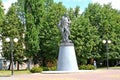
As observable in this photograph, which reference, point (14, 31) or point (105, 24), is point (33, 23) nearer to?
point (14, 31)

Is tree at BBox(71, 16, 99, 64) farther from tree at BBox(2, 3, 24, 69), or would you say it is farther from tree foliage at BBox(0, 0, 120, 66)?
tree at BBox(2, 3, 24, 69)

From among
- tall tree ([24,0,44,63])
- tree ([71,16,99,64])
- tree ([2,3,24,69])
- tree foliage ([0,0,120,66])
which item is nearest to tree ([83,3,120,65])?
tree foliage ([0,0,120,66])

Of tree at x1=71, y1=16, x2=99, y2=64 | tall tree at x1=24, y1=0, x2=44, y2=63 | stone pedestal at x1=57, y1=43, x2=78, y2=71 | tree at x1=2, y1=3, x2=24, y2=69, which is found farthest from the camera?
tree at x1=2, y1=3, x2=24, y2=69

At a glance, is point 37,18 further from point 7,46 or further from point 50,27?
point 7,46

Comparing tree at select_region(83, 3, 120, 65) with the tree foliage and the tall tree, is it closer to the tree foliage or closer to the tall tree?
the tree foliage

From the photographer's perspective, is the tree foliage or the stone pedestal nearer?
the stone pedestal

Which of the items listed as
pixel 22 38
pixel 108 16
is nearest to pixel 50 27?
pixel 22 38

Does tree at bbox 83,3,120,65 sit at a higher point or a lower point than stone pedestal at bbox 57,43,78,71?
higher

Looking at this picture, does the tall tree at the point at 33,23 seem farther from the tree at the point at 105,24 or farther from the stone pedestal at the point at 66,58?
the stone pedestal at the point at 66,58

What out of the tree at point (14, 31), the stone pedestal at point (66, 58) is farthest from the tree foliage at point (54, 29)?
the stone pedestal at point (66, 58)

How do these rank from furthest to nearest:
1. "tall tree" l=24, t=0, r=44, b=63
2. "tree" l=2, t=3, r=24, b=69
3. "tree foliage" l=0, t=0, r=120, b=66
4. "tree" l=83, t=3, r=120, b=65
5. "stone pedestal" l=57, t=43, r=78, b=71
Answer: "tree" l=2, t=3, r=24, b=69 < "tree" l=83, t=3, r=120, b=65 < "tall tree" l=24, t=0, r=44, b=63 < "tree foliage" l=0, t=0, r=120, b=66 < "stone pedestal" l=57, t=43, r=78, b=71

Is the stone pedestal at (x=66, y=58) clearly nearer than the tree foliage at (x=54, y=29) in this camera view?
Yes

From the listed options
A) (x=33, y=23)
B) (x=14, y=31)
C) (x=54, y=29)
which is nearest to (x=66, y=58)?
(x=54, y=29)

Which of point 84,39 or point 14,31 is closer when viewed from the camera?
point 84,39
